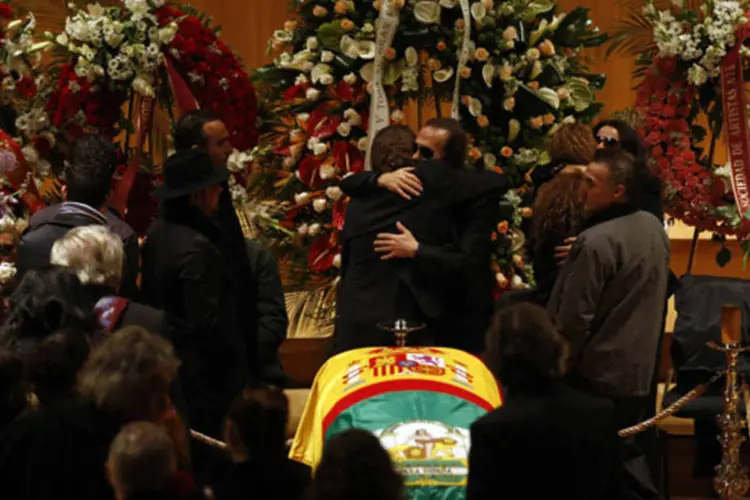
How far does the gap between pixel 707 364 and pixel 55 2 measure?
3.40m

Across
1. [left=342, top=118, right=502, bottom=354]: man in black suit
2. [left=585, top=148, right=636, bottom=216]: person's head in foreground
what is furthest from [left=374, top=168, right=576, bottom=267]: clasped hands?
[left=585, top=148, right=636, bottom=216]: person's head in foreground

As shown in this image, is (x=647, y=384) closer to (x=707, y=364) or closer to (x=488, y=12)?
(x=707, y=364)

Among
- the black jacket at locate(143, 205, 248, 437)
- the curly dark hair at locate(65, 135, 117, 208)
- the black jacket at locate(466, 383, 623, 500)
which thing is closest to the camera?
the black jacket at locate(466, 383, 623, 500)

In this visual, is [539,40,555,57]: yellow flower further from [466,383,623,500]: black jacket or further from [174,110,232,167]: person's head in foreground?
[466,383,623,500]: black jacket

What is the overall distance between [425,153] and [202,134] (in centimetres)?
75

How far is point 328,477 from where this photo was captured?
9.03ft

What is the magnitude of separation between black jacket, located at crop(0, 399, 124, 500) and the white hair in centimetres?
81

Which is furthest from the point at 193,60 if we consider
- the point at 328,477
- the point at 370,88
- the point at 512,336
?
the point at 328,477

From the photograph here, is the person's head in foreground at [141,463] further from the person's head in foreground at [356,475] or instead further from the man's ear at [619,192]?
the man's ear at [619,192]

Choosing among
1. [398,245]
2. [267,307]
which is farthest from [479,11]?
[267,307]

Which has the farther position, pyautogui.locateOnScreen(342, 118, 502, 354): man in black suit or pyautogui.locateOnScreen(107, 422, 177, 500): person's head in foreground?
pyautogui.locateOnScreen(342, 118, 502, 354): man in black suit

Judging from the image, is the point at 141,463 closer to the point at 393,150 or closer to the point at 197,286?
the point at 197,286

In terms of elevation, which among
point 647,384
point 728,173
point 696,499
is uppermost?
point 728,173

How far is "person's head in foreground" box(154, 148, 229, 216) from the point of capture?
474 cm
